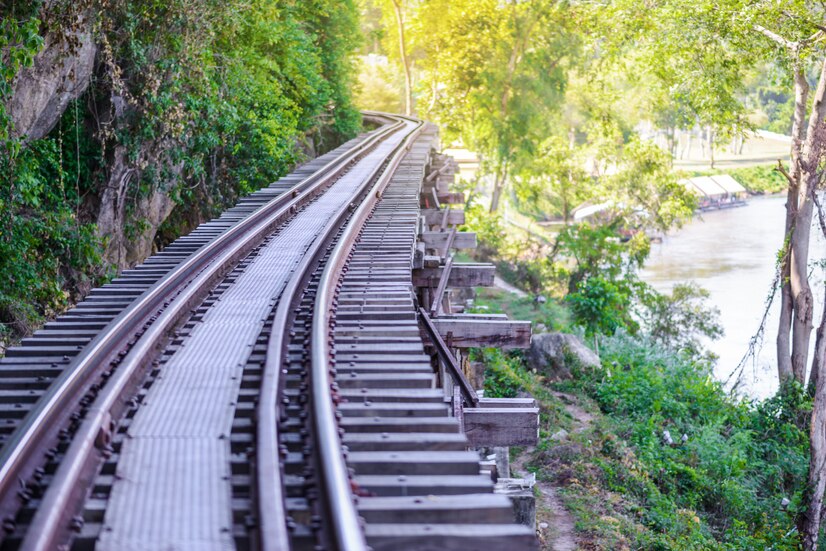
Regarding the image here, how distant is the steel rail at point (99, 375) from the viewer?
379 cm

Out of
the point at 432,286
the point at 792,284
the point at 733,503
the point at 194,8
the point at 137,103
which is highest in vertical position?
the point at 194,8

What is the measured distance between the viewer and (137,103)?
12.7 m

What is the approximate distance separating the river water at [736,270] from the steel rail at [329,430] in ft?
48.2

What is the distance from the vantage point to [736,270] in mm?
34094

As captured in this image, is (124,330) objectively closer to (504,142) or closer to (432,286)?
(432,286)

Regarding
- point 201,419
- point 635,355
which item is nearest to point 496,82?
point 635,355

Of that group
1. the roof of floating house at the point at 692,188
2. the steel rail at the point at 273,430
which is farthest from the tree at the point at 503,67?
the steel rail at the point at 273,430

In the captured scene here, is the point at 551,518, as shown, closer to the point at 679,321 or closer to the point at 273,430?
the point at 273,430

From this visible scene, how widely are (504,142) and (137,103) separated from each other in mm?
28437

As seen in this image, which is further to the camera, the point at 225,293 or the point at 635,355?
the point at 635,355

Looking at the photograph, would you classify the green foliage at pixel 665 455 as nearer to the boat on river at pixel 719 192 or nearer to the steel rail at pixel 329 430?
the steel rail at pixel 329 430

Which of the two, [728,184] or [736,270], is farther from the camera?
[728,184]

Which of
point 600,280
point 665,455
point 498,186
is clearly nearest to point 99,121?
point 665,455

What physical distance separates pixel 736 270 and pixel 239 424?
31945mm
